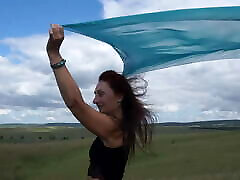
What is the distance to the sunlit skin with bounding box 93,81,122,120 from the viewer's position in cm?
360

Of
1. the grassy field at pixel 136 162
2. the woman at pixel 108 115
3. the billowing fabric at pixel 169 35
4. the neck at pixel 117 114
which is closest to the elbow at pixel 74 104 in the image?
A: the woman at pixel 108 115

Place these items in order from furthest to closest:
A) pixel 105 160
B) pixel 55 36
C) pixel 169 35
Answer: pixel 169 35 → pixel 105 160 → pixel 55 36

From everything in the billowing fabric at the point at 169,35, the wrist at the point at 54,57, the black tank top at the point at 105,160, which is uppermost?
the billowing fabric at the point at 169,35

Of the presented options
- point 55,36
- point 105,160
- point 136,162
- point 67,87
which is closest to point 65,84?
point 67,87

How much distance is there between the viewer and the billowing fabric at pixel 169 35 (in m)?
4.15

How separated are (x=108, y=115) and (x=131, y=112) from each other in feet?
0.71

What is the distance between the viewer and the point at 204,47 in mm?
4562

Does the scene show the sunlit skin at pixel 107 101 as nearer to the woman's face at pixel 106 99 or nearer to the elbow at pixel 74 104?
the woman's face at pixel 106 99

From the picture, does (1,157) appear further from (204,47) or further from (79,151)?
(204,47)

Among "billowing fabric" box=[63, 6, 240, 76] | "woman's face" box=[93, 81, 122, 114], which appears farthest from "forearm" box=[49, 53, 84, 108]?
"billowing fabric" box=[63, 6, 240, 76]

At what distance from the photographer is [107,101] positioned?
11.9 ft

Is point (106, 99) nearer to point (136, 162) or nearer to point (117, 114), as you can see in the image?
point (117, 114)

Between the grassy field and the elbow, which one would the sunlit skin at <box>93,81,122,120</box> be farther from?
the grassy field

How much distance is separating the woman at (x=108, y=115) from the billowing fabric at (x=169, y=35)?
686mm
